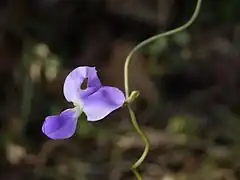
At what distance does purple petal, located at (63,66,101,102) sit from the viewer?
1105 millimetres

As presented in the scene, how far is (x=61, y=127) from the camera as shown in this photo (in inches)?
42.3

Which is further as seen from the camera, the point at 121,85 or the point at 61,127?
the point at 121,85

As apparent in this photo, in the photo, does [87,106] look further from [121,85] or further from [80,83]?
[121,85]

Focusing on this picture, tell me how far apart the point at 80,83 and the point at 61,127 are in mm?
77

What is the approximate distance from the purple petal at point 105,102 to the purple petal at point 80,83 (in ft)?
0.06

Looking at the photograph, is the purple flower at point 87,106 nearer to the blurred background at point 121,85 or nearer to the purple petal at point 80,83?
the purple petal at point 80,83

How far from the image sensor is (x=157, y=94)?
2584mm

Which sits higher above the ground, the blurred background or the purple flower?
the purple flower

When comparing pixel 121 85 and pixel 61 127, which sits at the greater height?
pixel 61 127

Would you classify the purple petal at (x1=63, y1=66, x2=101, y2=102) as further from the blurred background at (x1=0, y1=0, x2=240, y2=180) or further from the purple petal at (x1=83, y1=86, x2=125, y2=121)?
the blurred background at (x1=0, y1=0, x2=240, y2=180)

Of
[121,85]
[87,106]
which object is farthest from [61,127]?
[121,85]

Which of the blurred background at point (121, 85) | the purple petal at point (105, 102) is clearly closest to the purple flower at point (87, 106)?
the purple petal at point (105, 102)

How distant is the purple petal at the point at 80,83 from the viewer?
1.11 meters

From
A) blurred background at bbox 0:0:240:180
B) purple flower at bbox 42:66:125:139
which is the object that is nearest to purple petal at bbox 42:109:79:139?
purple flower at bbox 42:66:125:139
